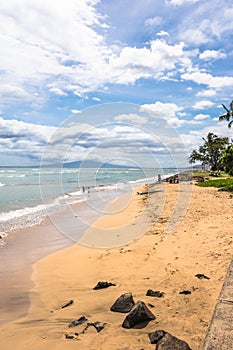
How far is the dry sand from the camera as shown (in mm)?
3951

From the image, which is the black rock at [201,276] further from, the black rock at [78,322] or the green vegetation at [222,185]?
the green vegetation at [222,185]

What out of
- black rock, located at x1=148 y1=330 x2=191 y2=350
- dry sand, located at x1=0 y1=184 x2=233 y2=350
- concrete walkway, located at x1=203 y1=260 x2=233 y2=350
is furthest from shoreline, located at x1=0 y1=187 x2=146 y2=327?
concrete walkway, located at x1=203 y1=260 x2=233 y2=350

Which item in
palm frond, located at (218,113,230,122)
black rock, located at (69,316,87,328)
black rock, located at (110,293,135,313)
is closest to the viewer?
black rock, located at (69,316,87,328)

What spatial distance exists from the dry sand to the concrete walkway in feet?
2.07

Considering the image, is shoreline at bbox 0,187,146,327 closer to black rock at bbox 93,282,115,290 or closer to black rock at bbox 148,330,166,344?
black rock at bbox 93,282,115,290

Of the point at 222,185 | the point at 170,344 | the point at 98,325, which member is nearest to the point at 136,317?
the point at 98,325

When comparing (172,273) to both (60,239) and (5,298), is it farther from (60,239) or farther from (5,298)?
(60,239)

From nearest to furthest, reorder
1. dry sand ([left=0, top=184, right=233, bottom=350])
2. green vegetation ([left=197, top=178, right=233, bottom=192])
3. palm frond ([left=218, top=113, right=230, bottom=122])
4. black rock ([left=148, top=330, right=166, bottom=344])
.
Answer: black rock ([left=148, top=330, right=166, bottom=344]) < dry sand ([left=0, top=184, right=233, bottom=350]) < green vegetation ([left=197, top=178, right=233, bottom=192]) < palm frond ([left=218, top=113, right=230, bottom=122])

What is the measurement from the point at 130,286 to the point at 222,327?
3012 mm

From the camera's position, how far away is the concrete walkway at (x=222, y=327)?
2693 mm

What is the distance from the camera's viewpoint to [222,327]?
2980 mm

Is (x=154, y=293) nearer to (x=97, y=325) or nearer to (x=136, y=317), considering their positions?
(x=136, y=317)

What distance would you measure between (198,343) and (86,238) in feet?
25.6

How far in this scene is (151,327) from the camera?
13.1 feet
